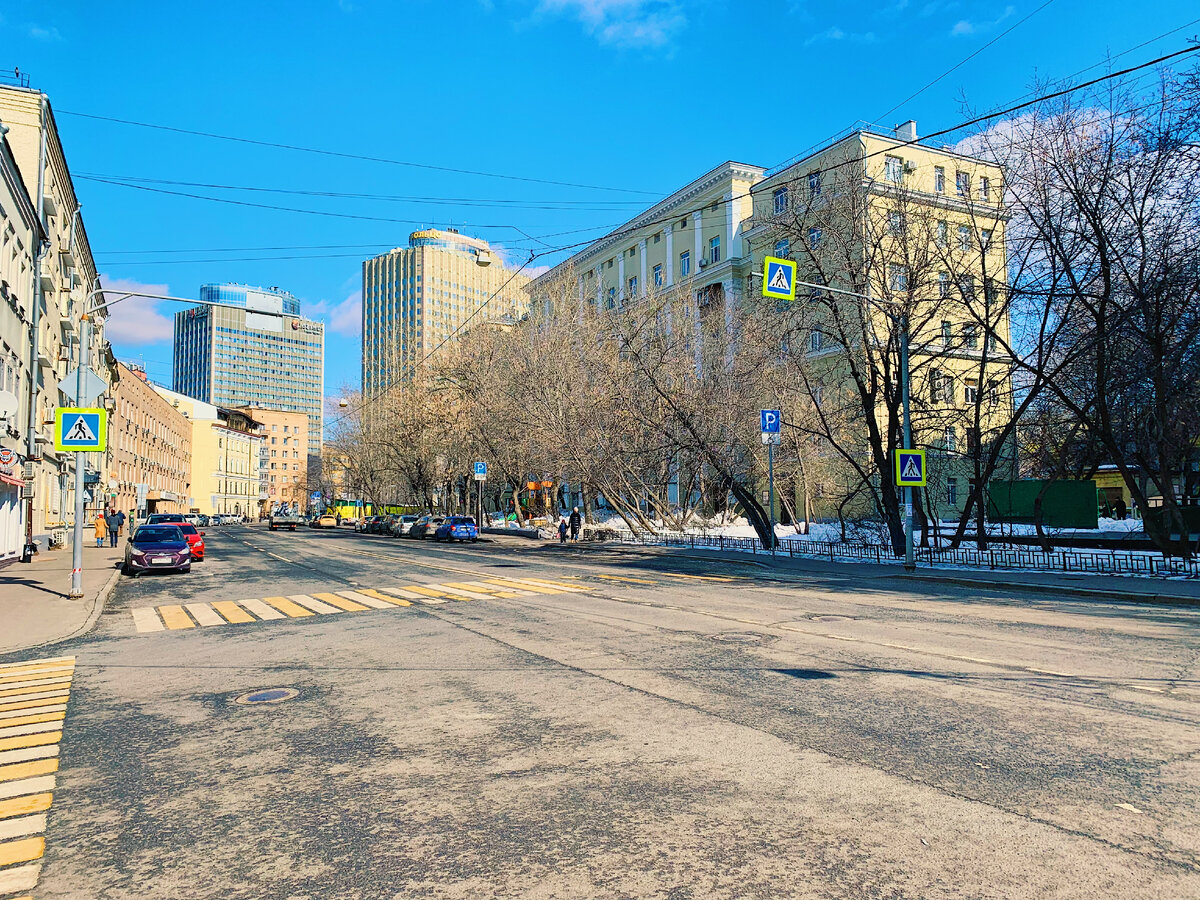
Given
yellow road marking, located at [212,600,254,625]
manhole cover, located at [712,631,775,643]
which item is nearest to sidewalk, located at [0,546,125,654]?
yellow road marking, located at [212,600,254,625]

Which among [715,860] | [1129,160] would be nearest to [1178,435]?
[1129,160]

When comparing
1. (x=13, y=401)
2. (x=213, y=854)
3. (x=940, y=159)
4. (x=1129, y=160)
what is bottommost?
(x=213, y=854)

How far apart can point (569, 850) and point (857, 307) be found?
23.8 metres

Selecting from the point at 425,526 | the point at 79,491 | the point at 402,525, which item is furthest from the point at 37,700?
the point at 402,525

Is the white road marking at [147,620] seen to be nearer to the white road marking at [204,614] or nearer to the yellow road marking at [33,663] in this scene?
the white road marking at [204,614]

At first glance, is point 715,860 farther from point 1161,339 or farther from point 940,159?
point 940,159

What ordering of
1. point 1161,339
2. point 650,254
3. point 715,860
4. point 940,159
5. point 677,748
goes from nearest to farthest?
point 715,860 < point 677,748 < point 1161,339 < point 940,159 < point 650,254

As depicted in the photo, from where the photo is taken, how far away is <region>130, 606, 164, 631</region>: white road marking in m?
13.9

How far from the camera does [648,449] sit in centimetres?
3556

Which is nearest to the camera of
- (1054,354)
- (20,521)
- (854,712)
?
(854,712)

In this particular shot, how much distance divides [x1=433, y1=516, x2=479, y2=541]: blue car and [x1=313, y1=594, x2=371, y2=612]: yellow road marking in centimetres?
3010

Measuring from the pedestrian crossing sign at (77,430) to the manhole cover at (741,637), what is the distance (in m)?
13.8

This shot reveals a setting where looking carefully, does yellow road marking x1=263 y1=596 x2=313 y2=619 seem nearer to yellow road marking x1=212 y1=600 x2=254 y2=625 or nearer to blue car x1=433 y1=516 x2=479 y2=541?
yellow road marking x1=212 y1=600 x2=254 y2=625

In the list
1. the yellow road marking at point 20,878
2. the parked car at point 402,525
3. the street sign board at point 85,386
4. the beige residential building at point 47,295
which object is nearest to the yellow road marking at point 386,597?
the street sign board at point 85,386
